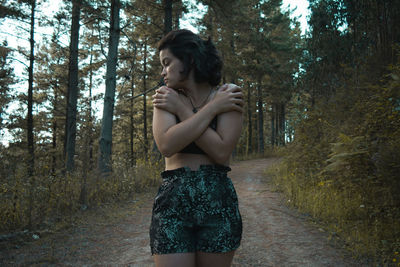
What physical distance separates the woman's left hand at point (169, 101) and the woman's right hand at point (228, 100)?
18 centimetres

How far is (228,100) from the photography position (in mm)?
1498

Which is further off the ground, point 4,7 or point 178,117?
point 4,7

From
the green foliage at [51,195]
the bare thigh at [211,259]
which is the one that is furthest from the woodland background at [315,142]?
the bare thigh at [211,259]

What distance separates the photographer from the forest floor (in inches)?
140

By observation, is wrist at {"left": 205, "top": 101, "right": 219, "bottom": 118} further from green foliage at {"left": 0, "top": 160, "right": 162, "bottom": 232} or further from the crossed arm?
green foliage at {"left": 0, "top": 160, "right": 162, "bottom": 232}

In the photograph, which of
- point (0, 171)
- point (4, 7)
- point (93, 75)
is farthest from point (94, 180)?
point (93, 75)

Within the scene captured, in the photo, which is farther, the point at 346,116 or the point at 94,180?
the point at 346,116

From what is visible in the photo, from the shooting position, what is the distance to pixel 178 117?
1526mm

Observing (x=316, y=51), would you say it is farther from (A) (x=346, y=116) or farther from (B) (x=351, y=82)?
(A) (x=346, y=116)

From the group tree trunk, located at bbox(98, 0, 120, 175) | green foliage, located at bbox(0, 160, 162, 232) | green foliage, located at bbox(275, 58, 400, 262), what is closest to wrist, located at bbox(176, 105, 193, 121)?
green foliage, located at bbox(275, 58, 400, 262)

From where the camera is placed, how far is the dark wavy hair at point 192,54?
1.55 m

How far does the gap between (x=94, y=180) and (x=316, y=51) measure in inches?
344

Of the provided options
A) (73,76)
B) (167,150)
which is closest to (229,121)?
(167,150)

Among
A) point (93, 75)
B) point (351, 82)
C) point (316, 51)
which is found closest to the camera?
point (351, 82)
